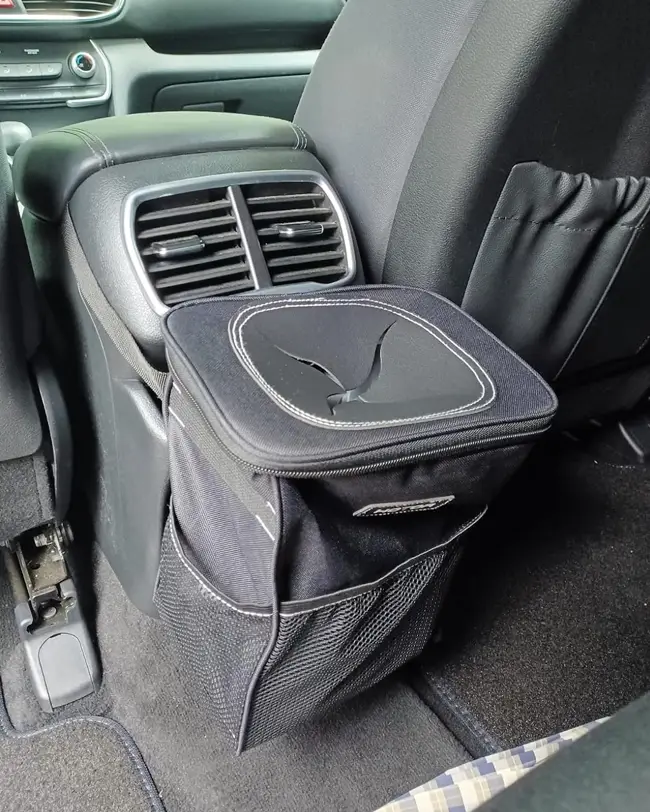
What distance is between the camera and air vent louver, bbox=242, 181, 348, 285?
766mm

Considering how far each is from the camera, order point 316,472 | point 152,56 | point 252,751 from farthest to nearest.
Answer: point 152,56 < point 252,751 < point 316,472

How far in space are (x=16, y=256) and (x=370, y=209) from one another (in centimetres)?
38

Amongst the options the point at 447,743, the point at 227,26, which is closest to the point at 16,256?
the point at 447,743

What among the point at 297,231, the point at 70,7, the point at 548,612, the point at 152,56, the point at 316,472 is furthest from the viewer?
the point at 152,56

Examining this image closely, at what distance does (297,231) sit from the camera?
2.52 feet

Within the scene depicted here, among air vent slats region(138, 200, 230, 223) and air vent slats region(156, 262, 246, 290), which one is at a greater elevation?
air vent slats region(138, 200, 230, 223)

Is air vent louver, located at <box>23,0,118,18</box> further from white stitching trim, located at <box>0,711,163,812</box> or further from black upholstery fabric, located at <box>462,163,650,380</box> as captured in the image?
white stitching trim, located at <box>0,711,163,812</box>

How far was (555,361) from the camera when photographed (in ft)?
3.13

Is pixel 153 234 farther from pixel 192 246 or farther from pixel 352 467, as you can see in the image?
pixel 352 467

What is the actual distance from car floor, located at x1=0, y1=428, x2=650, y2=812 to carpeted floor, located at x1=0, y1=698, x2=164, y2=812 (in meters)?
0.01

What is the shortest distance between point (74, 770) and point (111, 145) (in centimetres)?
71

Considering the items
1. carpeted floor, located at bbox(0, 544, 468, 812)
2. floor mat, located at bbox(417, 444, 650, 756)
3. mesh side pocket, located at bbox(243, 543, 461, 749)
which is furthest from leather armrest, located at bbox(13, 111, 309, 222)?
floor mat, located at bbox(417, 444, 650, 756)

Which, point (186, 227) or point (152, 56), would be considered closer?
point (186, 227)

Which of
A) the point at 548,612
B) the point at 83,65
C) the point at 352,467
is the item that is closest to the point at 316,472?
the point at 352,467
